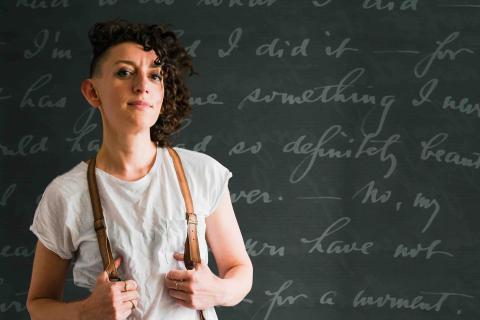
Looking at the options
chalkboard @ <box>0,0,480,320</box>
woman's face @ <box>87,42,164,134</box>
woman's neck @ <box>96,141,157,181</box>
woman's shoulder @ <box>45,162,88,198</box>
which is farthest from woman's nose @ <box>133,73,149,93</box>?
chalkboard @ <box>0,0,480,320</box>

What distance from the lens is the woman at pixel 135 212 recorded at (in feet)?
4.44

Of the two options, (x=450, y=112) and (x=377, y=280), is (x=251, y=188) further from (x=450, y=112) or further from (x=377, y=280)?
(x=450, y=112)

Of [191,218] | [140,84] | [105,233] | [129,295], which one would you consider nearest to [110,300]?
[129,295]

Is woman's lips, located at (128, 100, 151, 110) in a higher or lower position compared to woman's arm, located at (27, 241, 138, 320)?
higher

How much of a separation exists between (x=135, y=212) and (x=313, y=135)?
0.97m

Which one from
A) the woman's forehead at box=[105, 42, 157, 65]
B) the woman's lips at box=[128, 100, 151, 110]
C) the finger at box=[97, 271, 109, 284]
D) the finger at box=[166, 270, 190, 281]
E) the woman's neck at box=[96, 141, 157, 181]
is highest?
the woman's forehead at box=[105, 42, 157, 65]

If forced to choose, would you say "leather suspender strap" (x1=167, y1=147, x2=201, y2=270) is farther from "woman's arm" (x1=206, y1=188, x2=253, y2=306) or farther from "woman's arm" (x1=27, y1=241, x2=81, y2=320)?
"woman's arm" (x1=27, y1=241, x2=81, y2=320)

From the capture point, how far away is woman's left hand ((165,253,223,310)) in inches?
52.6

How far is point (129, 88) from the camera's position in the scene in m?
1.39

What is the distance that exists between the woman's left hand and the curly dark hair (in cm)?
35

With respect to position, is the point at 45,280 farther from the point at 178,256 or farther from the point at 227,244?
the point at 227,244

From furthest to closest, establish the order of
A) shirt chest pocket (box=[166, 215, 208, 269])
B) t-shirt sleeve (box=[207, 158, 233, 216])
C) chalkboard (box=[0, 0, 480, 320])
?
chalkboard (box=[0, 0, 480, 320]) < t-shirt sleeve (box=[207, 158, 233, 216]) < shirt chest pocket (box=[166, 215, 208, 269])

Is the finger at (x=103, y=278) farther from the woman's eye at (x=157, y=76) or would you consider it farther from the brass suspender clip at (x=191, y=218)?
the woman's eye at (x=157, y=76)

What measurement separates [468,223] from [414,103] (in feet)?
1.56
